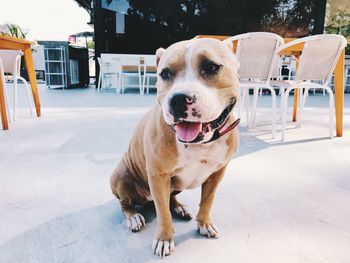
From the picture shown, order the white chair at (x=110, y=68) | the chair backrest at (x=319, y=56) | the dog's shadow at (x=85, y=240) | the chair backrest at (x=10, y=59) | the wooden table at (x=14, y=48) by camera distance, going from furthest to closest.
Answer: the white chair at (x=110, y=68) → the chair backrest at (x=10, y=59) → the wooden table at (x=14, y=48) → the chair backrest at (x=319, y=56) → the dog's shadow at (x=85, y=240)

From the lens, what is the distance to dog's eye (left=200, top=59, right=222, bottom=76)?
0.96m

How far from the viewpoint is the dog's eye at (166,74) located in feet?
3.26

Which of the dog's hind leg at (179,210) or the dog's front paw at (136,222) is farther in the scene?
the dog's hind leg at (179,210)

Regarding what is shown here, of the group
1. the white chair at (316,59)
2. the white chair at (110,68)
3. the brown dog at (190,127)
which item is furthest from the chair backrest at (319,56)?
the white chair at (110,68)

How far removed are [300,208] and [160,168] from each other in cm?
77

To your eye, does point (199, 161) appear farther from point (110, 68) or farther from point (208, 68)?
point (110, 68)

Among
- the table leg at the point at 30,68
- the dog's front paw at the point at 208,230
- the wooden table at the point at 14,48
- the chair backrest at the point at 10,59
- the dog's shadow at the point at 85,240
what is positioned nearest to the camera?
the dog's shadow at the point at 85,240

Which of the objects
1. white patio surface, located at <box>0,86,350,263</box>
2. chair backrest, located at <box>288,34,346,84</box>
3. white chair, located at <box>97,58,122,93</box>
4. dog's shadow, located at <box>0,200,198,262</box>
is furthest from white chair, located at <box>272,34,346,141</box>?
white chair, located at <box>97,58,122,93</box>

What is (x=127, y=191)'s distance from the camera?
1.23m

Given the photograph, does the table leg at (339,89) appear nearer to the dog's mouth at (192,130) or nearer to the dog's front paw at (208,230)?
the dog's front paw at (208,230)

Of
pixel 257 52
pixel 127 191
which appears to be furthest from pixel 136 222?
pixel 257 52

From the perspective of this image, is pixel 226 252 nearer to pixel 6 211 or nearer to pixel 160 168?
pixel 160 168

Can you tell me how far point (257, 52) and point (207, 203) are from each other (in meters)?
2.03

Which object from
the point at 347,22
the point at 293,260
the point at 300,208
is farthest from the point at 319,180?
the point at 347,22
